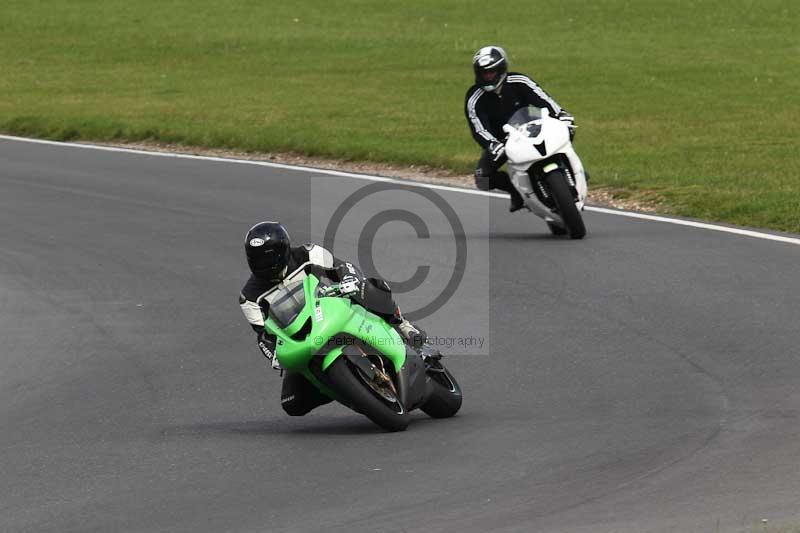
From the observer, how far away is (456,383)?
31.8 feet

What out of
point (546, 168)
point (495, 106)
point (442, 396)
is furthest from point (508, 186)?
point (442, 396)

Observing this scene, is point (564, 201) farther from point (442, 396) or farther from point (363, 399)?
point (363, 399)

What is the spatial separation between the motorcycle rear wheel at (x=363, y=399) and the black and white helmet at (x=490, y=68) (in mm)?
7033

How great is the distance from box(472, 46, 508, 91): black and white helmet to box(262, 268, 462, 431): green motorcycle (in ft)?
21.9

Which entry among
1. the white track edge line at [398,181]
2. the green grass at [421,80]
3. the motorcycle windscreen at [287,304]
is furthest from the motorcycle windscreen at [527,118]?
the motorcycle windscreen at [287,304]

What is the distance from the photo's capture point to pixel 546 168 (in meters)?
15.1

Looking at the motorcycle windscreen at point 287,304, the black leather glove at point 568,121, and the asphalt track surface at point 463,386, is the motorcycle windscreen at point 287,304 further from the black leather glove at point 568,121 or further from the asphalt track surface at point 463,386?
the black leather glove at point 568,121

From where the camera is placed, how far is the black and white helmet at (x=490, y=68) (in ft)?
51.1

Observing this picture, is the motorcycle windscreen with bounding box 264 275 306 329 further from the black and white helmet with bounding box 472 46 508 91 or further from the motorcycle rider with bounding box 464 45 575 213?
the black and white helmet with bounding box 472 46 508 91

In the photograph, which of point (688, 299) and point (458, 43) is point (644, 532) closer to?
point (688, 299)

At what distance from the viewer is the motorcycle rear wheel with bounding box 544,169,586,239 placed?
14984 mm

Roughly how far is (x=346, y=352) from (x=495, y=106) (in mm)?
7307

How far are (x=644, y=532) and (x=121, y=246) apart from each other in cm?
→ 1071

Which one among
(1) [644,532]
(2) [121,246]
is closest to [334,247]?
(2) [121,246]
